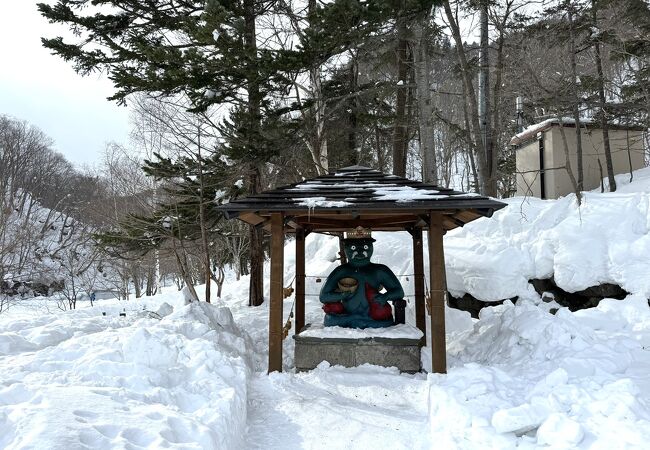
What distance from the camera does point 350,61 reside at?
14.7 m

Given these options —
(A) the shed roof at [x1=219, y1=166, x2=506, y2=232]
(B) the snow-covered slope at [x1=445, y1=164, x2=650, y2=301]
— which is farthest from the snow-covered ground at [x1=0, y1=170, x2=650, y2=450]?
(B) the snow-covered slope at [x1=445, y1=164, x2=650, y2=301]

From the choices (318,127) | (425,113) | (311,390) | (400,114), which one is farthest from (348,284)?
(400,114)

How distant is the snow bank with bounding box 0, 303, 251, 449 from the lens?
10.7ft

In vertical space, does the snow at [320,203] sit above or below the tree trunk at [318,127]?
below

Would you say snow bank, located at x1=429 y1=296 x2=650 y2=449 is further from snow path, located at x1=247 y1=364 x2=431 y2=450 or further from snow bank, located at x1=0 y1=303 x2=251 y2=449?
snow bank, located at x1=0 y1=303 x2=251 y2=449

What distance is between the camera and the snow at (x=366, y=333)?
6559 mm

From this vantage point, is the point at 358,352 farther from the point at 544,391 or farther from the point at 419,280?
the point at 544,391

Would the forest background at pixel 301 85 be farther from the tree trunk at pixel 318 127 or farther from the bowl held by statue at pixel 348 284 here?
the bowl held by statue at pixel 348 284

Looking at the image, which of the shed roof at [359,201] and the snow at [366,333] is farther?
the snow at [366,333]

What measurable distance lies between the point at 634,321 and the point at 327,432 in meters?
7.04

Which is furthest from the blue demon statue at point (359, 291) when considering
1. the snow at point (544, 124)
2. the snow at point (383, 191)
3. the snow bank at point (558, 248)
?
the snow at point (544, 124)

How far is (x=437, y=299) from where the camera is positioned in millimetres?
6203

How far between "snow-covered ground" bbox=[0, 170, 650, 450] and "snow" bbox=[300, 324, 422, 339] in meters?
0.45

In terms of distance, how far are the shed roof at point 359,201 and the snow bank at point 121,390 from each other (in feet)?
6.37
